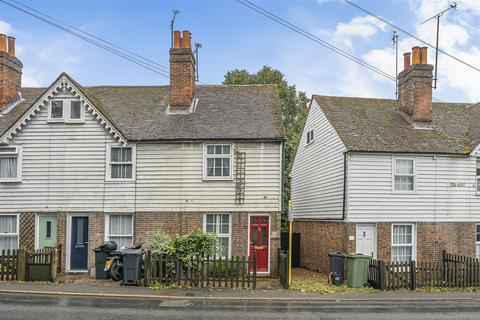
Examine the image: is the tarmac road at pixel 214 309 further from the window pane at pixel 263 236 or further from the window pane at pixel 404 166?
the window pane at pixel 404 166

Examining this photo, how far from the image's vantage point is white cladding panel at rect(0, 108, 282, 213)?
1906cm

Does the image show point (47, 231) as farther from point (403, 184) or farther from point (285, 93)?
point (285, 93)

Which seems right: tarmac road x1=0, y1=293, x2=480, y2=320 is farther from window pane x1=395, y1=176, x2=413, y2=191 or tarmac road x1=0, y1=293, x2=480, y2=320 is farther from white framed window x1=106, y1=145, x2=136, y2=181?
white framed window x1=106, y1=145, x2=136, y2=181

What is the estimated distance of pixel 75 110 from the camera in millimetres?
19656

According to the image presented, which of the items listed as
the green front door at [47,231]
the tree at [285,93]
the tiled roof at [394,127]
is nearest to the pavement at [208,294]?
the green front door at [47,231]

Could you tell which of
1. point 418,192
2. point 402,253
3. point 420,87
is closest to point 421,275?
point 402,253

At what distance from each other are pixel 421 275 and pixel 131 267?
32.5ft

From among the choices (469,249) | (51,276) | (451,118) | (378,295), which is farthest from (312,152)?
(51,276)

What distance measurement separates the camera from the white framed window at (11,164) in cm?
1931

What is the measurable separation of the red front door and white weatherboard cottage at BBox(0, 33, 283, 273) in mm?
39

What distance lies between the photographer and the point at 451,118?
75.8 feet

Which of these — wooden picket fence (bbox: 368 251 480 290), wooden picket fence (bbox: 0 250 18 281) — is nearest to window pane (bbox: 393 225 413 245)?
wooden picket fence (bbox: 368 251 480 290)

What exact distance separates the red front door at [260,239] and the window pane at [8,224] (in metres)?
9.51

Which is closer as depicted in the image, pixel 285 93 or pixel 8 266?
pixel 8 266
